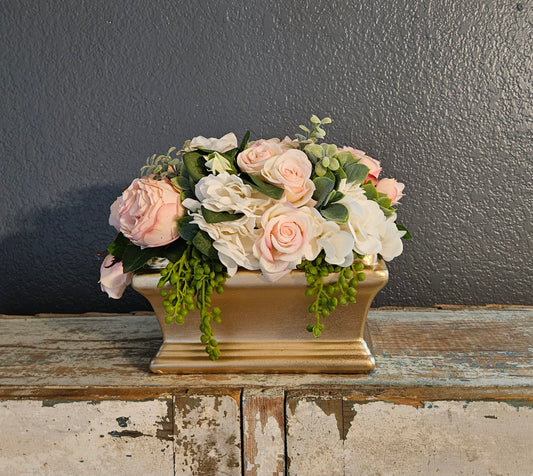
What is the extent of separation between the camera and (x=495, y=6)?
3.85 feet

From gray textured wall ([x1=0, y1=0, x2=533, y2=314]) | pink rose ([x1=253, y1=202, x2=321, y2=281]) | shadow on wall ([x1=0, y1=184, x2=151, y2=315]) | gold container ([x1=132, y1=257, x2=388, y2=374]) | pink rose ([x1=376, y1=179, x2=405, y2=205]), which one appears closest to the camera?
pink rose ([x1=253, y1=202, x2=321, y2=281])

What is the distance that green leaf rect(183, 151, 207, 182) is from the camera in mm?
789

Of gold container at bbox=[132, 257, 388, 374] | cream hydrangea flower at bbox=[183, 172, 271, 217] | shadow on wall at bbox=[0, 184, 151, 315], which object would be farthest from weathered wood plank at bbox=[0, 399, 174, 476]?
shadow on wall at bbox=[0, 184, 151, 315]

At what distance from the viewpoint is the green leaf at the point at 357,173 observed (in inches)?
31.6

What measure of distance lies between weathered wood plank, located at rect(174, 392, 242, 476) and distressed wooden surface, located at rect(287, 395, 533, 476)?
8 centimetres

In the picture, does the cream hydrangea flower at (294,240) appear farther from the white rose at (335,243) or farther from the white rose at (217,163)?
the white rose at (217,163)

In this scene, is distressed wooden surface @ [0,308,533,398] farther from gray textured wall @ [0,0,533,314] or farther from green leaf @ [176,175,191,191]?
green leaf @ [176,175,191,191]

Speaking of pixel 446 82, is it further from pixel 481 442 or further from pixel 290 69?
pixel 481 442

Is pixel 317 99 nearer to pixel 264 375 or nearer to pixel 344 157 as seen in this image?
pixel 344 157

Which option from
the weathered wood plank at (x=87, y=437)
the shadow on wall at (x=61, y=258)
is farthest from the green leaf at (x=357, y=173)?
the shadow on wall at (x=61, y=258)

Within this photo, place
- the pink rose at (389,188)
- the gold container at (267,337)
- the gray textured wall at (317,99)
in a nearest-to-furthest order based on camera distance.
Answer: the gold container at (267,337) < the pink rose at (389,188) < the gray textured wall at (317,99)

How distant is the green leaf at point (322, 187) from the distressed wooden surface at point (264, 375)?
0.29 m

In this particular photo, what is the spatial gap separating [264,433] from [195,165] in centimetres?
42

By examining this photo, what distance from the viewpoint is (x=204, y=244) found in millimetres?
756
